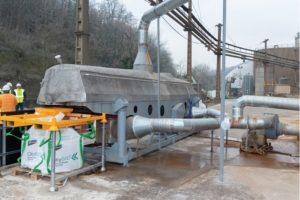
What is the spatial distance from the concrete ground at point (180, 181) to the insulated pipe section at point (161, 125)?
0.78 meters

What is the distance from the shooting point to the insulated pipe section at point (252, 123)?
21.9 ft

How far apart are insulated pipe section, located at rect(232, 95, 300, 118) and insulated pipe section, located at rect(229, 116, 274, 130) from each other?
18 cm

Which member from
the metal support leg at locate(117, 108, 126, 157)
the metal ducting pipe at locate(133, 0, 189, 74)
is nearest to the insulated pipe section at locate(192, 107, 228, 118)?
the metal ducting pipe at locate(133, 0, 189, 74)

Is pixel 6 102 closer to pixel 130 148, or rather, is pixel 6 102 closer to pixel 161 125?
pixel 130 148

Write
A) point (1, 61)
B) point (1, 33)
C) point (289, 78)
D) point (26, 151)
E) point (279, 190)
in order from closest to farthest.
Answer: point (279, 190), point (26, 151), point (1, 61), point (1, 33), point (289, 78)

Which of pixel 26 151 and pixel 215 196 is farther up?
pixel 26 151

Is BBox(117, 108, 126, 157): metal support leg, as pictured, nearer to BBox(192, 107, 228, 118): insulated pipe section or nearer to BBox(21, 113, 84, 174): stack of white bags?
BBox(21, 113, 84, 174): stack of white bags

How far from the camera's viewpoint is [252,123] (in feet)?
22.0

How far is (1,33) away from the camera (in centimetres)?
2144

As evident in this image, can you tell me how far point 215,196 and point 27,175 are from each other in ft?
11.3

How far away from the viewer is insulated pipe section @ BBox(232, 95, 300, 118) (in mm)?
6199

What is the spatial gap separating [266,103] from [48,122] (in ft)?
16.5

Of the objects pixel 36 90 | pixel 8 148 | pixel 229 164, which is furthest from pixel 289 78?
pixel 8 148

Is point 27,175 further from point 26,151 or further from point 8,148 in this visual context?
point 8,148
